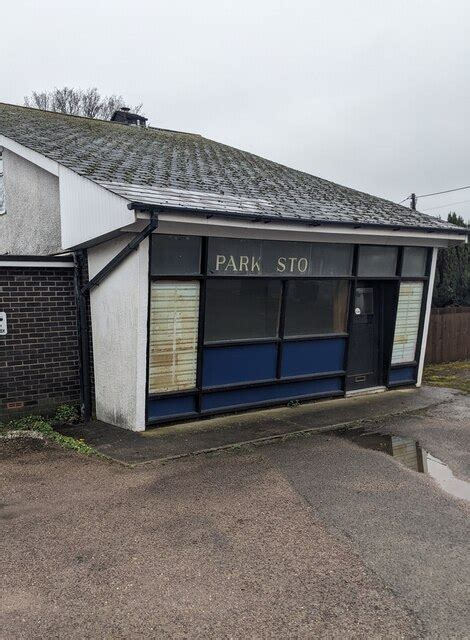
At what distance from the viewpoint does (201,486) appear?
546 centimetres

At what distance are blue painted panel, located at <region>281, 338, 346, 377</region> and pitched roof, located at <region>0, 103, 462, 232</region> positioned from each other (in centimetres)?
201

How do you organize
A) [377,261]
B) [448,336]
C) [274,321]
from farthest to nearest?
1. [448,336]
2. [377,261]
3. [274,321]

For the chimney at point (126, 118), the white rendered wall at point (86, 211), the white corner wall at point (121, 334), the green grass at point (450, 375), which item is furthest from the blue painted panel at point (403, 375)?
the chimney at point (126, 118)

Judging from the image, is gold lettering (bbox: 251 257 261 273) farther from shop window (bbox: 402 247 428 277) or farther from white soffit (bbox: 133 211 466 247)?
shop window (bbox: 402 247 428 277)

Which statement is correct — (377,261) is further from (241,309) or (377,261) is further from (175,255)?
(175,255)

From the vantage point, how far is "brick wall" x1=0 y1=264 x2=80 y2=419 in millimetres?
7203

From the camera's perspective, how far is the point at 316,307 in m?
8.90

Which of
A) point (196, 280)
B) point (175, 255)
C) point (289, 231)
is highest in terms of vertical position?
point (289, 231)

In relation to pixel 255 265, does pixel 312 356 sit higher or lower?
lower

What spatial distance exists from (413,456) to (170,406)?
3128mm

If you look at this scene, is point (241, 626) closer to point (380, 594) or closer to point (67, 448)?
point (380, 594)

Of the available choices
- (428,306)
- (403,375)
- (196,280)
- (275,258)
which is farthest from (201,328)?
(428,306)

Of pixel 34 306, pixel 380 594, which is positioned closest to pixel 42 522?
pixel 380 594

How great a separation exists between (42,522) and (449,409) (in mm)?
6595
